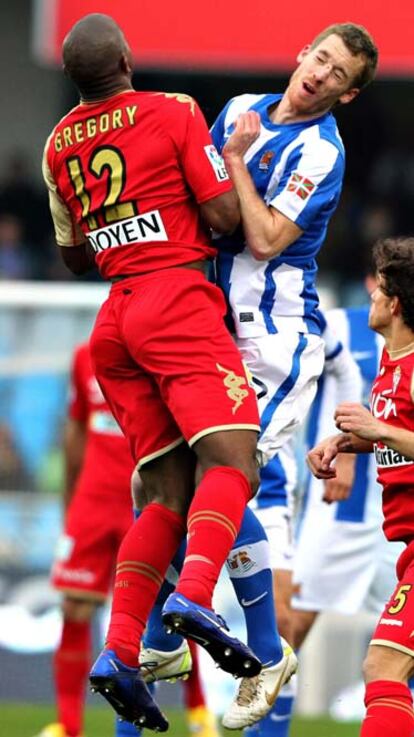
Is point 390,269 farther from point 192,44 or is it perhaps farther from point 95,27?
point 192,44

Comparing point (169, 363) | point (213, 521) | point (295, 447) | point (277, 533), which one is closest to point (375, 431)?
point (213, 521)

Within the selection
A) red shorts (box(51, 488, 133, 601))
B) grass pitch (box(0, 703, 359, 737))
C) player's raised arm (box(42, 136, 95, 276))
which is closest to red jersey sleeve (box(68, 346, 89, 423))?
red shorts (box(51, 488, 133, 601))

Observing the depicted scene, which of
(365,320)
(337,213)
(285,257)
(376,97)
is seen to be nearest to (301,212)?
(285,257)

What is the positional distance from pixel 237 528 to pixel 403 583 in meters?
0.57

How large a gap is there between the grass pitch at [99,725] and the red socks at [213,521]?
362cm

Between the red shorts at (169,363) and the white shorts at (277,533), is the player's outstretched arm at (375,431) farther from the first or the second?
the white shorts at (277,533)

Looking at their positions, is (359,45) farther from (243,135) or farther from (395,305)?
(395,305)

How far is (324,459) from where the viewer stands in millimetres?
5613

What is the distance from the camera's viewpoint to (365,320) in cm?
805

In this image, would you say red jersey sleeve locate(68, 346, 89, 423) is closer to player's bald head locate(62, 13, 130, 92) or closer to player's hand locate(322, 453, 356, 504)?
player's hand locate(322, 453, 356, 504)

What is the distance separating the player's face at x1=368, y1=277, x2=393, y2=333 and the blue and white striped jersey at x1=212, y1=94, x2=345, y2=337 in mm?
312

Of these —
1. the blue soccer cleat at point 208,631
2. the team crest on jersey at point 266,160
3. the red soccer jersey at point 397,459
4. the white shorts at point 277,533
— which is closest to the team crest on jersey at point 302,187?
the team crest on jersey at point 266,160

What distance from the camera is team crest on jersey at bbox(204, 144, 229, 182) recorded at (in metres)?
5.39

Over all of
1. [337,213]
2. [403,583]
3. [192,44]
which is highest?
[403,583]
